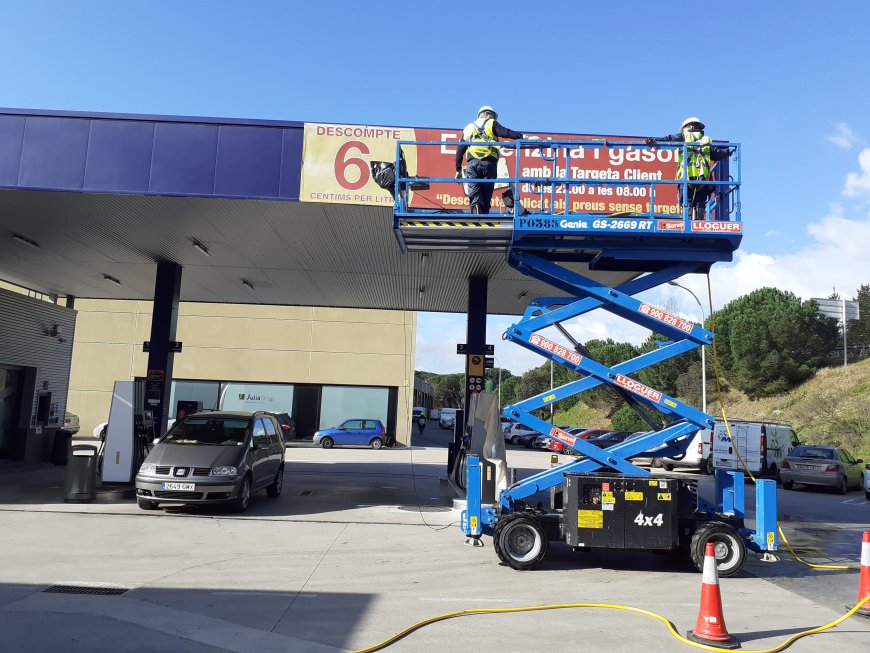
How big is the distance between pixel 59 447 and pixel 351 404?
17.6 metres

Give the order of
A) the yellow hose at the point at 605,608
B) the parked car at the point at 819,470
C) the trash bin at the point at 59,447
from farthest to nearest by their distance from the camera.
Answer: the parked car at the point at 819,470 → the trash bin at the point at 59,447 → the yellow hose at the point at 605,608

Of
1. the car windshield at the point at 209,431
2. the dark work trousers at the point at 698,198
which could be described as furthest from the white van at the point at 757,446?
the car windshield at the point at 209,431

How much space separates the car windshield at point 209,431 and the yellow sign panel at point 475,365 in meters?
5.84

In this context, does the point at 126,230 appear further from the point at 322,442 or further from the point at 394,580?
the point at 322,442

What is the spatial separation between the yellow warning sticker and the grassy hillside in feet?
91.4

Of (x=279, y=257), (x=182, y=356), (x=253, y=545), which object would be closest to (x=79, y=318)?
(x=182, y=356)

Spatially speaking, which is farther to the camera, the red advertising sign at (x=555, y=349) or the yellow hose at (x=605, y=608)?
the red advertising sign at (x=555, y=349)

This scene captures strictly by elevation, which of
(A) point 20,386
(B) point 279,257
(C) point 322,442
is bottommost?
(C) point 322,442

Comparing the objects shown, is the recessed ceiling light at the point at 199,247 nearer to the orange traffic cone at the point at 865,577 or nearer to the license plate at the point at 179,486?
the license plate at the point at 179,486

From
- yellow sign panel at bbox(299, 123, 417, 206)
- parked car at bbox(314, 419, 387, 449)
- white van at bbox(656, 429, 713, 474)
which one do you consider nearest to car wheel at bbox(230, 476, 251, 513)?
yellow sign panel at bbox(299, 123, 417, 206)

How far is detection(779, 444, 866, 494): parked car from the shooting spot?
64.7ft

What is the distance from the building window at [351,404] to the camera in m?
35.5

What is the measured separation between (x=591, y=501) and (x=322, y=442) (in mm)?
26092

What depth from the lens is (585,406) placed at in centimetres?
7106
